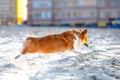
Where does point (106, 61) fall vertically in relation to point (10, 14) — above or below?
above

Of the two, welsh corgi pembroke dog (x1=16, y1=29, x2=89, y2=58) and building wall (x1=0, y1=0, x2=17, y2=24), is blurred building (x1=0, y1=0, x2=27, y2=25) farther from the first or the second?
welsh corgi pembroke dog (x1=16, y1=29, x2=89, y2=58)

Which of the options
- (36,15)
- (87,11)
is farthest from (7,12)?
(87,11)

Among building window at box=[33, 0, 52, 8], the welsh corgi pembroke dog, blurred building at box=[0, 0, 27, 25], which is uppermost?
the welsh corgi pembroke dog

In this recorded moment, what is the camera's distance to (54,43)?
8969 mm

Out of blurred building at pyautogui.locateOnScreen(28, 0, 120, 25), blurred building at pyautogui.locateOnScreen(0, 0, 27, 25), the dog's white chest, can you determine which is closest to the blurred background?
blurred building at pyautogui.locateOnScreen(28, 0, 120, 25)

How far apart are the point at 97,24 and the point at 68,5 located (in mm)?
7739

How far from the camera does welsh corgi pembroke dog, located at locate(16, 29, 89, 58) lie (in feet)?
28.7

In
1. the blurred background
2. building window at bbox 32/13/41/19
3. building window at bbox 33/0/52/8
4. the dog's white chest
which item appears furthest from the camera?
building window at bbox 33/0/52/8

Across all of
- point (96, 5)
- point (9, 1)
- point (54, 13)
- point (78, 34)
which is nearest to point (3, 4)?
point (9, 1)

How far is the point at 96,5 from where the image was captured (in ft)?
216

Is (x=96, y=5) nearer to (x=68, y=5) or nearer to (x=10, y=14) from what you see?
(x=68, y=5)

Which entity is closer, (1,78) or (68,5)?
(1,78)

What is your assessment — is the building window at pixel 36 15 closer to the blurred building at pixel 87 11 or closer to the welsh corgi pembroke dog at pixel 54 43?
the blurred building at pixel 87 11

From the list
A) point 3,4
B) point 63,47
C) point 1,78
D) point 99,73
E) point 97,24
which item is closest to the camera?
point 1,78
